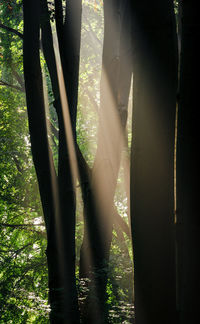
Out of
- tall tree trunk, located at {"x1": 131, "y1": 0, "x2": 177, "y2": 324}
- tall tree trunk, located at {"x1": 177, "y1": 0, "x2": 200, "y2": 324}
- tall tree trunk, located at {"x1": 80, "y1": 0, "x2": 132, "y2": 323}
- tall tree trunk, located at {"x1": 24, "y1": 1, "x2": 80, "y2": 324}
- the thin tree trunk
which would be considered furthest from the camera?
tall tree trunk, located at {"x1": 80, "y1": 0, "x2": 132, "y2": 323}

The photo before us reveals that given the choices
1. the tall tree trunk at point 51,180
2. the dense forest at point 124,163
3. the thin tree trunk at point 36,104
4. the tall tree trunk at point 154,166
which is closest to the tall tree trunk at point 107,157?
the dense forest at point 124,163

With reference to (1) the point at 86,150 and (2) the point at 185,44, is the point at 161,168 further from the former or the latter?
(1) the point at 86,150

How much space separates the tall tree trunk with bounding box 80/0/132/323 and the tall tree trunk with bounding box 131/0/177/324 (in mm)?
2216

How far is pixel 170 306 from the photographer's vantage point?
3.10 meters

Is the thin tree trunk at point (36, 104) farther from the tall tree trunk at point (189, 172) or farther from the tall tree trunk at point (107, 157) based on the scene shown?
the tall tree trunk at point (189, 172)

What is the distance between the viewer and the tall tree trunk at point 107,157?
18.9ft

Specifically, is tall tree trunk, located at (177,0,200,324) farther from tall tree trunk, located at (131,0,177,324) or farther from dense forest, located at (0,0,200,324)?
tall tree trunk, located at (131,0,177,324)

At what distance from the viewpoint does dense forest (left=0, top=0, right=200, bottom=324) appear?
2818 mm

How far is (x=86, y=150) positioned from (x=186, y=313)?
41.7ft

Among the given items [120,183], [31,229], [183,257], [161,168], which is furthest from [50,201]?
[120,183]

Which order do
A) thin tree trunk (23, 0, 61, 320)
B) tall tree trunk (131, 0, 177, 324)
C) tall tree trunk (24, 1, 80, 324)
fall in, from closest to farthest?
1. tall tree trunk (131, 0, 177, 324)
2. tall tree trunk (24, 1, 80, 324)
3. thin tree trunk (23, 0, 61, 320)

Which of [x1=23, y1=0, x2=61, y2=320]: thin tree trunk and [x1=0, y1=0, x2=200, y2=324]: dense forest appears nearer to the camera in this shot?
[x1=0, y1=0, x2=200, y2=324]: dense forest

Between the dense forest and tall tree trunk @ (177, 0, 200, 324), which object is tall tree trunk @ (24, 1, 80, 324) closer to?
the dense forest

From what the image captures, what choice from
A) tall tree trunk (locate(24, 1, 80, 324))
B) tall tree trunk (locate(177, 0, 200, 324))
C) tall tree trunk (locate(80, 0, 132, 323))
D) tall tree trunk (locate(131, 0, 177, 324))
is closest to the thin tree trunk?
tall tree trunk (locate(24, 1, 80, 324))
